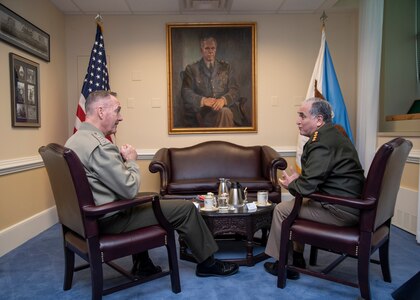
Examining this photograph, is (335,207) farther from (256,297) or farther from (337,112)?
(337,112)

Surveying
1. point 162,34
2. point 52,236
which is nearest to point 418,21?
point 162,34

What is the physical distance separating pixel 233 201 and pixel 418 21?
A: 366cm

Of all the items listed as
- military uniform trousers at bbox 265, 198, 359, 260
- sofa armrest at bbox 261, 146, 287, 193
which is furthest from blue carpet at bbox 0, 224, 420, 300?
sofa armrest at bbox 261, 146, 287, 193

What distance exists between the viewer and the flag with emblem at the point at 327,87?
4.29m

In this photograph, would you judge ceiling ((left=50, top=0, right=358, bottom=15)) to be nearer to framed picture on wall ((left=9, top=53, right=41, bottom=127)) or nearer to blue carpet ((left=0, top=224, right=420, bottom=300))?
framed picture on wall ((left=9, top=53, right=41, bottom=127))

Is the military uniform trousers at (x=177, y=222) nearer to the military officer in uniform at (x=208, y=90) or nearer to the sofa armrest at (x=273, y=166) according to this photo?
the sofa armrest at (x=273, y=166)

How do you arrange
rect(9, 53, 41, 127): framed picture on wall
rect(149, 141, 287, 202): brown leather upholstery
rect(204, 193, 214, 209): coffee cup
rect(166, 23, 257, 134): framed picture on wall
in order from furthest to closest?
rect(166, 23, 257, 134): framed picture on wall
rect(149, 141, 287, 202): brown leather upholstery
rect(9, 53, 41, 127): framed picture on wall
rect(204, 193, 214, 209): coffee cup

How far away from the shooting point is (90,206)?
188 centimetres

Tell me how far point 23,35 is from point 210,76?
2.38 meters

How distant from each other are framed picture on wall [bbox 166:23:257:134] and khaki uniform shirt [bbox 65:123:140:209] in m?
2.85

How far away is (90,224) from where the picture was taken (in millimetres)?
1885

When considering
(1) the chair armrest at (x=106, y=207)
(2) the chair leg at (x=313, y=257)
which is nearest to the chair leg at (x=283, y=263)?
(2) the chair leg at (x=313, y=257)

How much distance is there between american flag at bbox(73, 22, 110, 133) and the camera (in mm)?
4012

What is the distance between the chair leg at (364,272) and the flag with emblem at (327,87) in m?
2.58
